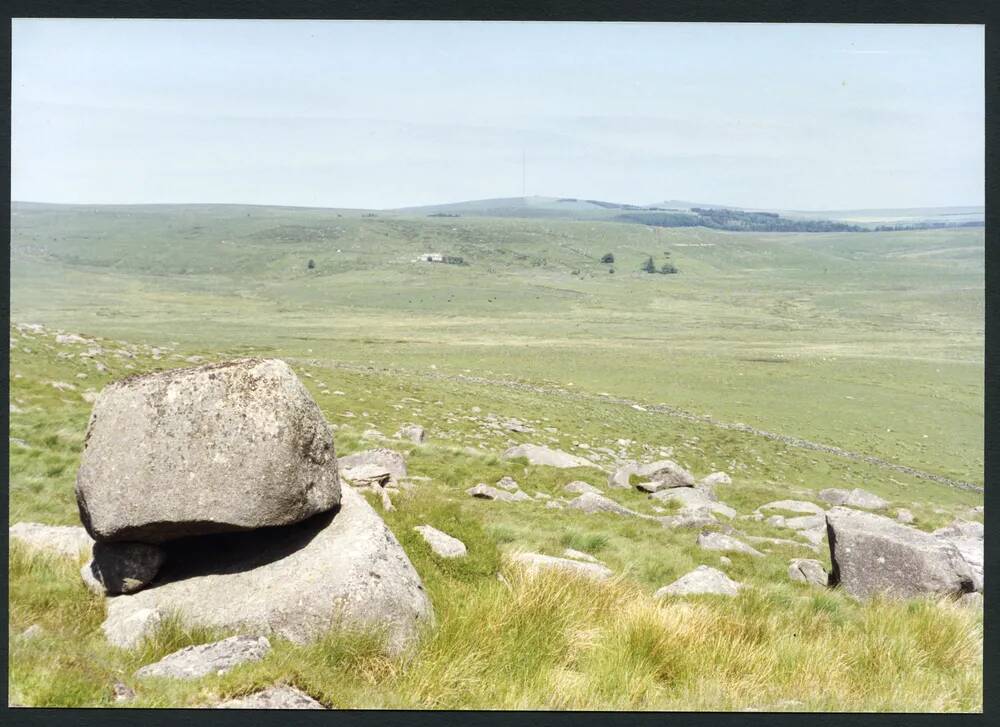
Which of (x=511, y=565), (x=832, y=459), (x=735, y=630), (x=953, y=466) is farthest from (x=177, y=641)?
(x=953, y=466)

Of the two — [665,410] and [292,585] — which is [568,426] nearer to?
[665,410]

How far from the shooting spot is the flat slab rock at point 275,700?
6160 mm

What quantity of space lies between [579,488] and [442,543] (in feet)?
36.9

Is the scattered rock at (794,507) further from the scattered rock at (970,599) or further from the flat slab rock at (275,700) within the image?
the flat slab rock at (275,700)

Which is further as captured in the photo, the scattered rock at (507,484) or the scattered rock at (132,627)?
the scattered rock at (507,484)

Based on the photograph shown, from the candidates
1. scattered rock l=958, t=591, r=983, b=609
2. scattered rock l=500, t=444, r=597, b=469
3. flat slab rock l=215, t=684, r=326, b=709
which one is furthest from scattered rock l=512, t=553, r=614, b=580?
scattered rock l=500, t=444, r=597, b=469

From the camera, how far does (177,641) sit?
22.8ft

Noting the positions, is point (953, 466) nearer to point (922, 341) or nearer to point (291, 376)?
point (922, 341)

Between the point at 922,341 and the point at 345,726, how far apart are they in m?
64.6

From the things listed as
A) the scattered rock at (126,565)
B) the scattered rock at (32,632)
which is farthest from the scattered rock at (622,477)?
the scattered rock at (32,632)

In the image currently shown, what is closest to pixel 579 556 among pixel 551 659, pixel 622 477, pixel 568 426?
pixel 551 659

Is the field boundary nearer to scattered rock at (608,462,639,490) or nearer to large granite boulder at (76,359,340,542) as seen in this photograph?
scattered rock at (608,462,639,490)

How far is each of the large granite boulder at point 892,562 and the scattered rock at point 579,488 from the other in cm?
843

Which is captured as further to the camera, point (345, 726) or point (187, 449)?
point (187, 449)
